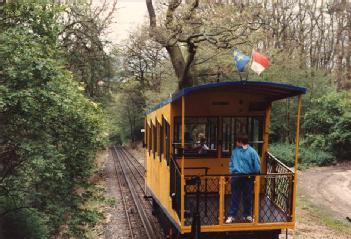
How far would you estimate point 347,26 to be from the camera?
3431cm

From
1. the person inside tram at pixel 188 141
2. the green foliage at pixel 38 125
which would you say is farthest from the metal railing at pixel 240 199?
the green foliage at pixel 38 125

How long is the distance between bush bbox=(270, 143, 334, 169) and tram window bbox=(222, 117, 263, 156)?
54.3 ft

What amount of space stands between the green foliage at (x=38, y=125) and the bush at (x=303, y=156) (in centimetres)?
1706

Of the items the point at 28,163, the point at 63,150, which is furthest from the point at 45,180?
the point at 28,163

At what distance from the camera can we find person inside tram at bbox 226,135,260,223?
7.56 m

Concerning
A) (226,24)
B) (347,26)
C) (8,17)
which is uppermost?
(347,26)

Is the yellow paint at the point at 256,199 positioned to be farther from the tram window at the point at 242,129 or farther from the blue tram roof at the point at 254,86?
the tram window at the point at 242,129

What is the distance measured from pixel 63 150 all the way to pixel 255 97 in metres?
4.48

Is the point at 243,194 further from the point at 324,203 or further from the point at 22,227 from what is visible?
the point at 324,203

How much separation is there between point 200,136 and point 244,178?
1.89 m

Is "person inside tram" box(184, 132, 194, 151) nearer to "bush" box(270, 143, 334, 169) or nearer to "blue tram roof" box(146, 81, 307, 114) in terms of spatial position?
"blue tram roof" box(146, 81, 307, 114)

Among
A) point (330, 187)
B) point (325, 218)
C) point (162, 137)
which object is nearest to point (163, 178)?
point (162, 137)

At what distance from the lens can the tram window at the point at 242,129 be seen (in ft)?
29.4

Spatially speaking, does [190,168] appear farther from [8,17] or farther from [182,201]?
[8,17]
